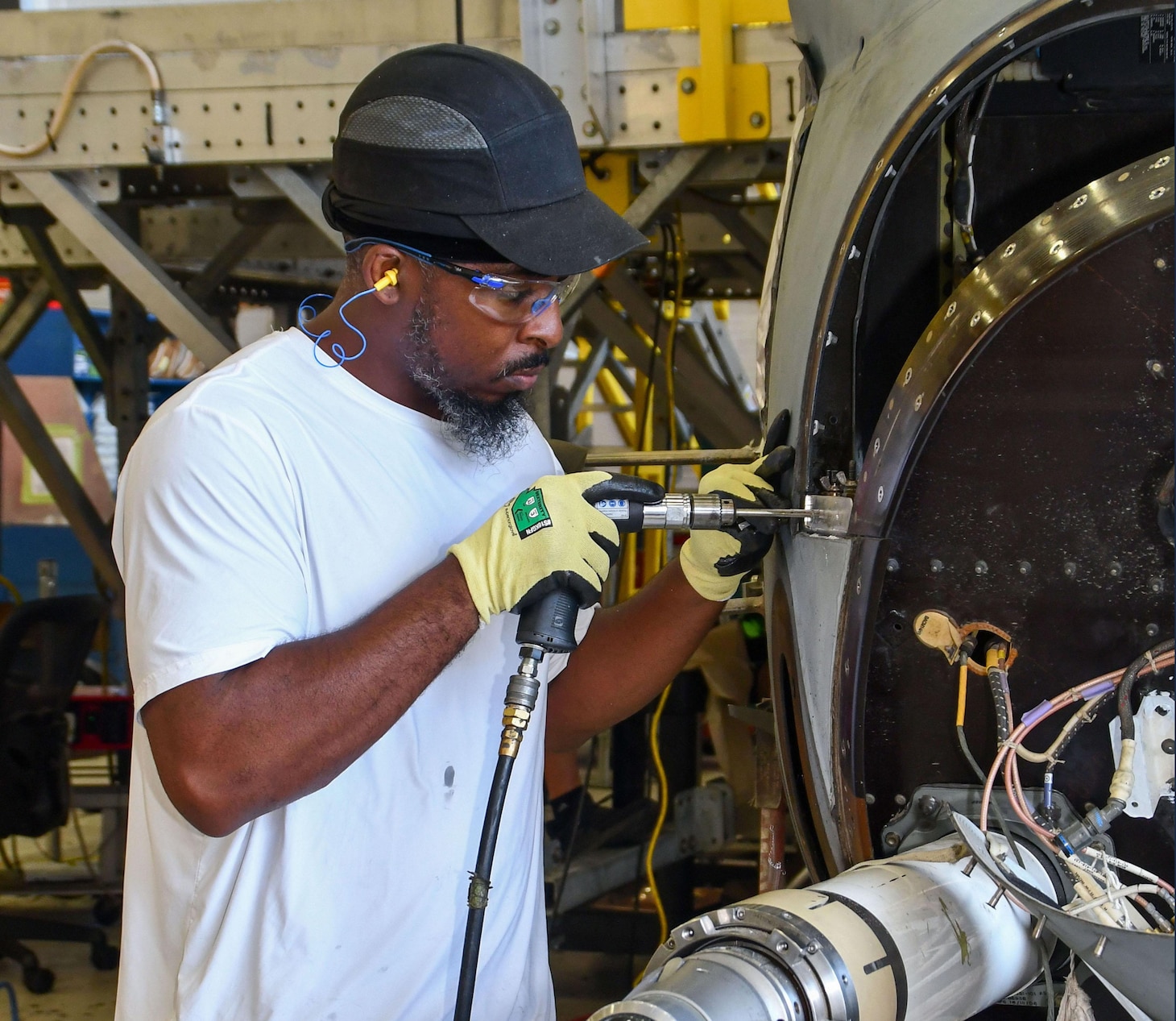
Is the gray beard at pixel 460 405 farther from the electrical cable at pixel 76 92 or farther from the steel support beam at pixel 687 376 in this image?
the steel support beam at pixel 687 376

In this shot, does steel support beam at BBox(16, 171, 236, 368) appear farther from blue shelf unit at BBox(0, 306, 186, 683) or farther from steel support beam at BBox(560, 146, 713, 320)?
blue shelf unit at BBox(0, 306, 186, 683)

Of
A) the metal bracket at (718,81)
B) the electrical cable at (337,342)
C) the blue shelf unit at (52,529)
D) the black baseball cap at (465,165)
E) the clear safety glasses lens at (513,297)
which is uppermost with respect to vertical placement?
the metal bracket at (718,81)

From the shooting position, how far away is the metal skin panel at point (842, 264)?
1255 mm

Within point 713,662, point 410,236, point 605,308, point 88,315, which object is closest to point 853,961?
point 410,236

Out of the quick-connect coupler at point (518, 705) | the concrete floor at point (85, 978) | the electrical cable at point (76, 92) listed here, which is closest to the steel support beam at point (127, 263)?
the electrical cable at point (76, 92)

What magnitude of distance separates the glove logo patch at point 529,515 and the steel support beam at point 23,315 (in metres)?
3.39

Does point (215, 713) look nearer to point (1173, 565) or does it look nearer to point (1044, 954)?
point (1044, 954)

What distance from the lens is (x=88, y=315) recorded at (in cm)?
371

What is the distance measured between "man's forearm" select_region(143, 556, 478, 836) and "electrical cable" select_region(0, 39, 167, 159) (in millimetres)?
1864

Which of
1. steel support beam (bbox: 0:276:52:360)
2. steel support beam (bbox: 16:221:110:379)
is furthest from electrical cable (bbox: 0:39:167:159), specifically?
steel support beam (bbox: 0:276:52:360)

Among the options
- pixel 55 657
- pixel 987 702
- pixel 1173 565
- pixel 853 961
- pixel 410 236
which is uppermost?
pixel 410 236

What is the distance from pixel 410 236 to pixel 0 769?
276 cm

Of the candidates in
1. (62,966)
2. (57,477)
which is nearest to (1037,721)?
(57,477)

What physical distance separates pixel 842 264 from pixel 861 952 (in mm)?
759
